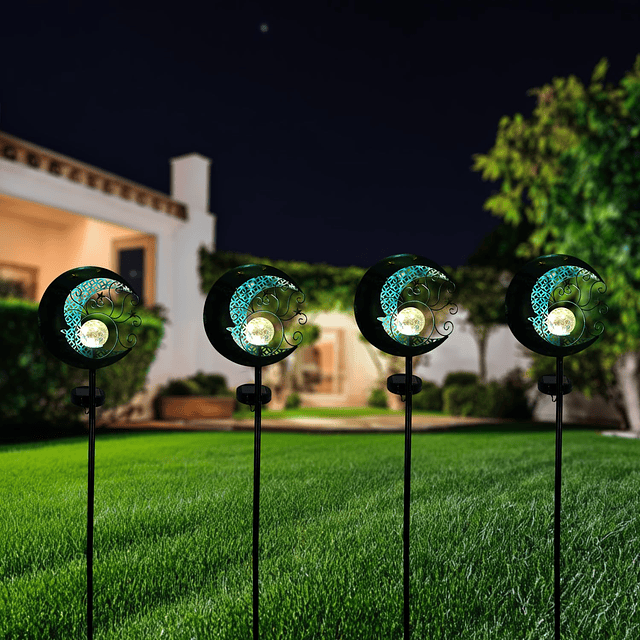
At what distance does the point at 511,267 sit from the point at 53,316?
11.9 metres

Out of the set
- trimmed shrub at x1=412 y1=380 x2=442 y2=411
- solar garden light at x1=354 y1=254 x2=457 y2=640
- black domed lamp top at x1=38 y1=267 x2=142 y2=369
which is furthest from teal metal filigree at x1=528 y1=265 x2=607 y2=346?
trimmed shrub at x1=412 y1=380 x2=442 y2=411

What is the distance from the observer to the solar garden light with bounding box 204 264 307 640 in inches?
62.7

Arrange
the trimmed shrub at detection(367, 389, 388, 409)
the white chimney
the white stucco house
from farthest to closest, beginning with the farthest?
the trimmed shrub at detection(367, 389, 388, 409)
the white chimney
the white stucco house

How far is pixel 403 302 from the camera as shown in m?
1.59

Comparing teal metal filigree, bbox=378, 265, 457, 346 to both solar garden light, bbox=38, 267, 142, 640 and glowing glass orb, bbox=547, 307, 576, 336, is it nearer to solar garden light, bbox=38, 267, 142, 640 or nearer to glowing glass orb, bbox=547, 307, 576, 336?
glowing glass orb, bbox=547, 307, 576, 336

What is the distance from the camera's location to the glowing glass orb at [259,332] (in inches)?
62.9

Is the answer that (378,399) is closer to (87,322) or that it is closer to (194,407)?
(194,407)

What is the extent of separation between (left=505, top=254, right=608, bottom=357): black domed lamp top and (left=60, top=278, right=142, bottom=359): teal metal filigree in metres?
1.16

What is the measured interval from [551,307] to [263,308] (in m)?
0.83

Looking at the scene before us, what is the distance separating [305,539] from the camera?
1.88 meters

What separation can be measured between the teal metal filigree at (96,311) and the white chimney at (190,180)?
8.72m

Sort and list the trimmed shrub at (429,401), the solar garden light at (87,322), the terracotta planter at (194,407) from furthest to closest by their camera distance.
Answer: the trimmed shrub at (429,401) < the terracotta planter at (194,407) < the solar garden light at (87,322)

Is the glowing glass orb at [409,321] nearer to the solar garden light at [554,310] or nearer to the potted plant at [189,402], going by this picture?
the solar garden light at [554,310]

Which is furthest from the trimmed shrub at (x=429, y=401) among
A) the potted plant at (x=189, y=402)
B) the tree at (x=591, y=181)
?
the tree at (x=591, y=181)
